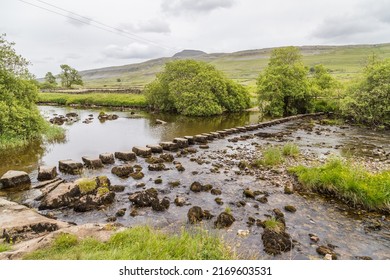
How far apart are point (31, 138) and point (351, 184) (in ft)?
77.8

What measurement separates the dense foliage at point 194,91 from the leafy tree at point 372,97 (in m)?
18.6

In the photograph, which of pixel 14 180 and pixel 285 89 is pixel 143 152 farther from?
pixel 285 89

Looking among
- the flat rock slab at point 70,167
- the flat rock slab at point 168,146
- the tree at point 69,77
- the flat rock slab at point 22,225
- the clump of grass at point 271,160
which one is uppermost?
the tree at point 69,77

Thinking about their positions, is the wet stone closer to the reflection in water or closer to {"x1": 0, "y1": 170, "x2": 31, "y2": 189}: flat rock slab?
{"x1": 0, "y1": 170, "x2": 31, "y2": 189}: flat rock slab

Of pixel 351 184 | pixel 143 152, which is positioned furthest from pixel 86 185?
pixel 351 184

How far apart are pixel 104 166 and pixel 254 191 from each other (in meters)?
9.02

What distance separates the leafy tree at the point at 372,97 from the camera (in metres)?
28.4

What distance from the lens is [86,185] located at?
11.8 metres

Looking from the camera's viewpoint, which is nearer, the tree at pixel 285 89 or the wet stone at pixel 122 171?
the wet stone at pixel 122 171

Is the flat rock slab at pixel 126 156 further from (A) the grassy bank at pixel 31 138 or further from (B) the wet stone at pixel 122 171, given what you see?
(A) the grassy bank at pixel 31 138

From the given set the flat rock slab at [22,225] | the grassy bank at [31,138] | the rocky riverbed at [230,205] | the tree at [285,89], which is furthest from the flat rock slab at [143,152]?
the tree at [285,89]

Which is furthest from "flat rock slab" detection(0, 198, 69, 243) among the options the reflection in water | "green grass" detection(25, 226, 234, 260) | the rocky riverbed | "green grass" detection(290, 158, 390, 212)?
"green grass" detection(290, 158, 390, 212)

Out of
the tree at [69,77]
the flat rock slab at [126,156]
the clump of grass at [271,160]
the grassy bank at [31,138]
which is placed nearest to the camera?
the clump of grass at [271,160]

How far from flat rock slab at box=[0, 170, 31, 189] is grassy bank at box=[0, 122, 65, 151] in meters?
8.67
